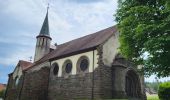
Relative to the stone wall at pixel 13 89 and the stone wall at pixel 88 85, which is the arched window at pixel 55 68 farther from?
the stone wall at pixel 13 89

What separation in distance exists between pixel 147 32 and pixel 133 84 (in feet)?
38.2

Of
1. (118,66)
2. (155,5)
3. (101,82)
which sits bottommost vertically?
(101,82)

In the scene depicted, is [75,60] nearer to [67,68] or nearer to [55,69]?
[67,68]

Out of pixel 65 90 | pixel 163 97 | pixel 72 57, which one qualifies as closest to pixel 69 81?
pixel 65 90

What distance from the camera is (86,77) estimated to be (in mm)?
21844

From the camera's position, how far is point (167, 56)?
1378 centimetres

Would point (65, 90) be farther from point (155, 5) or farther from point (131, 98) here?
point (155, 5)

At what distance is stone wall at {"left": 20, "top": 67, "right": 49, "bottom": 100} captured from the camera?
25.5 m

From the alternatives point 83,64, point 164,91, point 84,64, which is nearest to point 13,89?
point 83,64

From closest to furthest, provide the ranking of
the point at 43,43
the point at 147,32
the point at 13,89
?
the point at 147,32
the point at 13,89
the point at 43,43

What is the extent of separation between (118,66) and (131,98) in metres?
4.14

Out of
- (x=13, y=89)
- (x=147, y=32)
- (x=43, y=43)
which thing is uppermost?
(x=43, y=43)

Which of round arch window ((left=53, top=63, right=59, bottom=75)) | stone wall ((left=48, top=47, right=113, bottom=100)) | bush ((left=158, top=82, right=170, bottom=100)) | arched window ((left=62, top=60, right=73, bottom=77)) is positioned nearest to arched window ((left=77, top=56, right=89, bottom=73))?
stone wall ((left=48, top=47, right=113, bottom=100))

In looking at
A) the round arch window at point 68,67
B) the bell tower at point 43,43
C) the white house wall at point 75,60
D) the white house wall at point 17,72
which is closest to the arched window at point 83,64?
the white house wall at point 75,60
